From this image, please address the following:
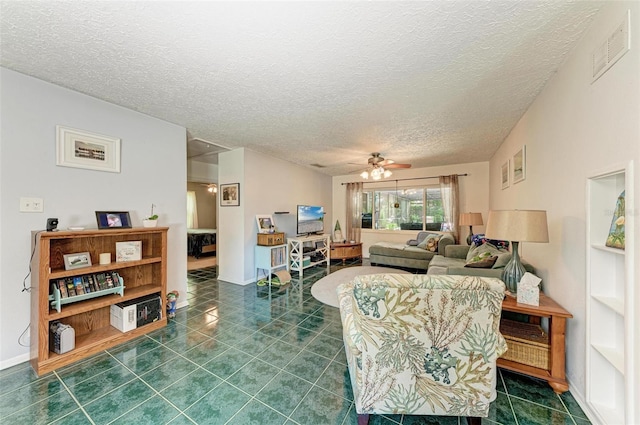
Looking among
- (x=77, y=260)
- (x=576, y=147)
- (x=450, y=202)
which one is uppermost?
(x=576, y=147)

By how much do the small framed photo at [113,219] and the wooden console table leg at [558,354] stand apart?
153 inches

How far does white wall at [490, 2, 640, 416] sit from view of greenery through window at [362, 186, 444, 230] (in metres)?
3.46

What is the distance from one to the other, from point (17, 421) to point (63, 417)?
254 mm

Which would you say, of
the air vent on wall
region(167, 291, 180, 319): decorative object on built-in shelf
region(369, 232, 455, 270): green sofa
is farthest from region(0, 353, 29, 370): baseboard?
region(369, 232, 455, 270): green sofa

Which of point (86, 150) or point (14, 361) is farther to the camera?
point (86, 150)

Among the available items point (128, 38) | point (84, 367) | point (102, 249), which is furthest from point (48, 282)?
point (128, 38)

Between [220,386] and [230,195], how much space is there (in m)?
3.19

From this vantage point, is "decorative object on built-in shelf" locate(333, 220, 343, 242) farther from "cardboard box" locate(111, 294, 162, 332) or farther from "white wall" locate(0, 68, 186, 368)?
"cardboard box" locate(111, 294, 162, 332)

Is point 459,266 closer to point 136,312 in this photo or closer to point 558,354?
point 558,354

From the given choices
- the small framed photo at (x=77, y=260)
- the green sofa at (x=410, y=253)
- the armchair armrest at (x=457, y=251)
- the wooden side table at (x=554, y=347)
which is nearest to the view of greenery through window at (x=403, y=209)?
the green sofa at (x=410, y=253)

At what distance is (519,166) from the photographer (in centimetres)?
286

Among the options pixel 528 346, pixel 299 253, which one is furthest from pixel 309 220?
pixel 528 346

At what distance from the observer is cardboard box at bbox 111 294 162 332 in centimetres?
239

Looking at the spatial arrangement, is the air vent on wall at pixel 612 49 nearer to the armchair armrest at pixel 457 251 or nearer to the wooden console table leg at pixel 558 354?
the wooden console table leg at pixel 558 354
